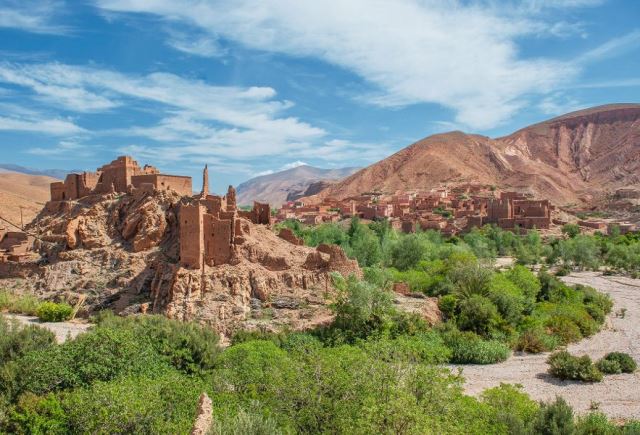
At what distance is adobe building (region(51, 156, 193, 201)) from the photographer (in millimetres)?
25203

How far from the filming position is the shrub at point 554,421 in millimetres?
11016

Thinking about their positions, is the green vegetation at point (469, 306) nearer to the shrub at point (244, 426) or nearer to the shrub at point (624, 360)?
the shrub at point (624, 360)

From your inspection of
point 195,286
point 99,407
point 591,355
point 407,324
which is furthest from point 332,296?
point 99,407

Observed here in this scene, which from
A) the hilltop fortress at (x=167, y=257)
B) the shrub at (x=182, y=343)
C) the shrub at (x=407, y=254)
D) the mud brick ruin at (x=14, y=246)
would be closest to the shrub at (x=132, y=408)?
the shrub at (x=182, y=343)

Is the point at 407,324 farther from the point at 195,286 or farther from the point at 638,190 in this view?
the point at 638,190

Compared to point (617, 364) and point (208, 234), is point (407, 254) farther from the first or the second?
point (617, 364)

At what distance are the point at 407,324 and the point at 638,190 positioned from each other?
77974 millimetres

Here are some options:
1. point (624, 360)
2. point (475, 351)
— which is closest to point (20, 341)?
point (475, 351)

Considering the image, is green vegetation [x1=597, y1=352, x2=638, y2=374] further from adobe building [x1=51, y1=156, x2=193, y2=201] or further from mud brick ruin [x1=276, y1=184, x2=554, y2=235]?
mud brick ruin [x1=276, y1=184, x2=554, y2=235]

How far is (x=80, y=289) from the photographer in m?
22.9

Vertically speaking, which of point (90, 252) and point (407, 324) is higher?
point (90, 252)

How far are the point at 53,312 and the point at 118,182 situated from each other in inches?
305

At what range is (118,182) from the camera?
26438 millimetres

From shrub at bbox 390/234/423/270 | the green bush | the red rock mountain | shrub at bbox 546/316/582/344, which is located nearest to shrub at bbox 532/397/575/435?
shrub at bbox 546/316/582/344
